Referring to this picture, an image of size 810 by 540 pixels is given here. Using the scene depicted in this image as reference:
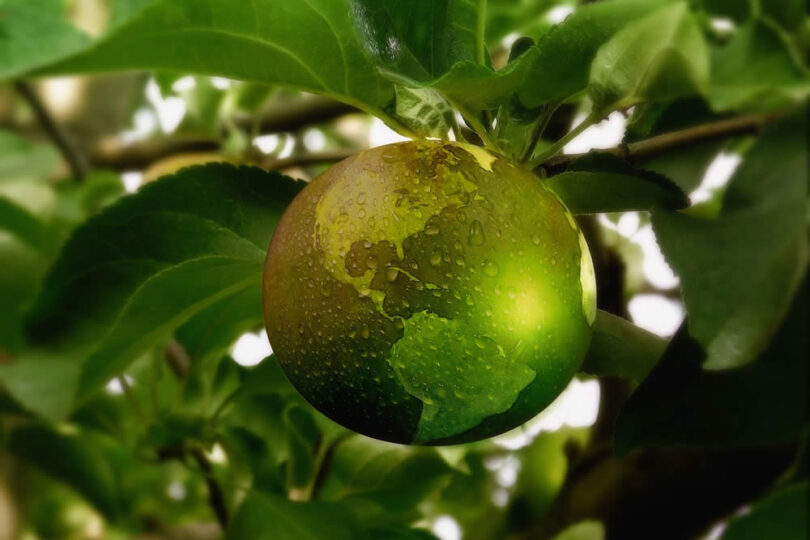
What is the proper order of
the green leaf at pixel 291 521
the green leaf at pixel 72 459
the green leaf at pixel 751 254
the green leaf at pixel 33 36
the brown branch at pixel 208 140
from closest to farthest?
the green leaf at pixel 751 254
the green leaf at pixel 33 36
the green leaf at pixel 291 521
the green leaf at pixel 72 459
the brown branch at pixel 208 140

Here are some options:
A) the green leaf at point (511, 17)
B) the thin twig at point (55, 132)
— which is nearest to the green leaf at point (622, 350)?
the green leaf at point (511, 17)

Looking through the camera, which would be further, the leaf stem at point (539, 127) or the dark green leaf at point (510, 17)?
the dark green leaf at point (510, 17)

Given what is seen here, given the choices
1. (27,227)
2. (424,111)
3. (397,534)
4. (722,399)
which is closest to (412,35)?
(424,111)

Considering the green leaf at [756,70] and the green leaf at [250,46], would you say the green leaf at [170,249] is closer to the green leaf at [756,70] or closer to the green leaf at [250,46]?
the green leaf at [250,46]

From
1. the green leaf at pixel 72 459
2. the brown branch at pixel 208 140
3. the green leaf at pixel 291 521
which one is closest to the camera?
the green leaf at pixel 291 521

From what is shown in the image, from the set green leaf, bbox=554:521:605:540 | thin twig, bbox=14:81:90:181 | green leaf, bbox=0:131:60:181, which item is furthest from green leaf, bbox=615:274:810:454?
thin twig, bbox=14:81:90:181

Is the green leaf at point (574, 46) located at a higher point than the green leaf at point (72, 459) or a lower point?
lower

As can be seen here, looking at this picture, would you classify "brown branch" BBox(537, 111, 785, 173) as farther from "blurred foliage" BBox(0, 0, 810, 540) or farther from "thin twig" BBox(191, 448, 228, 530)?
"thin twig" BBox(191, 448, 228, 530)
